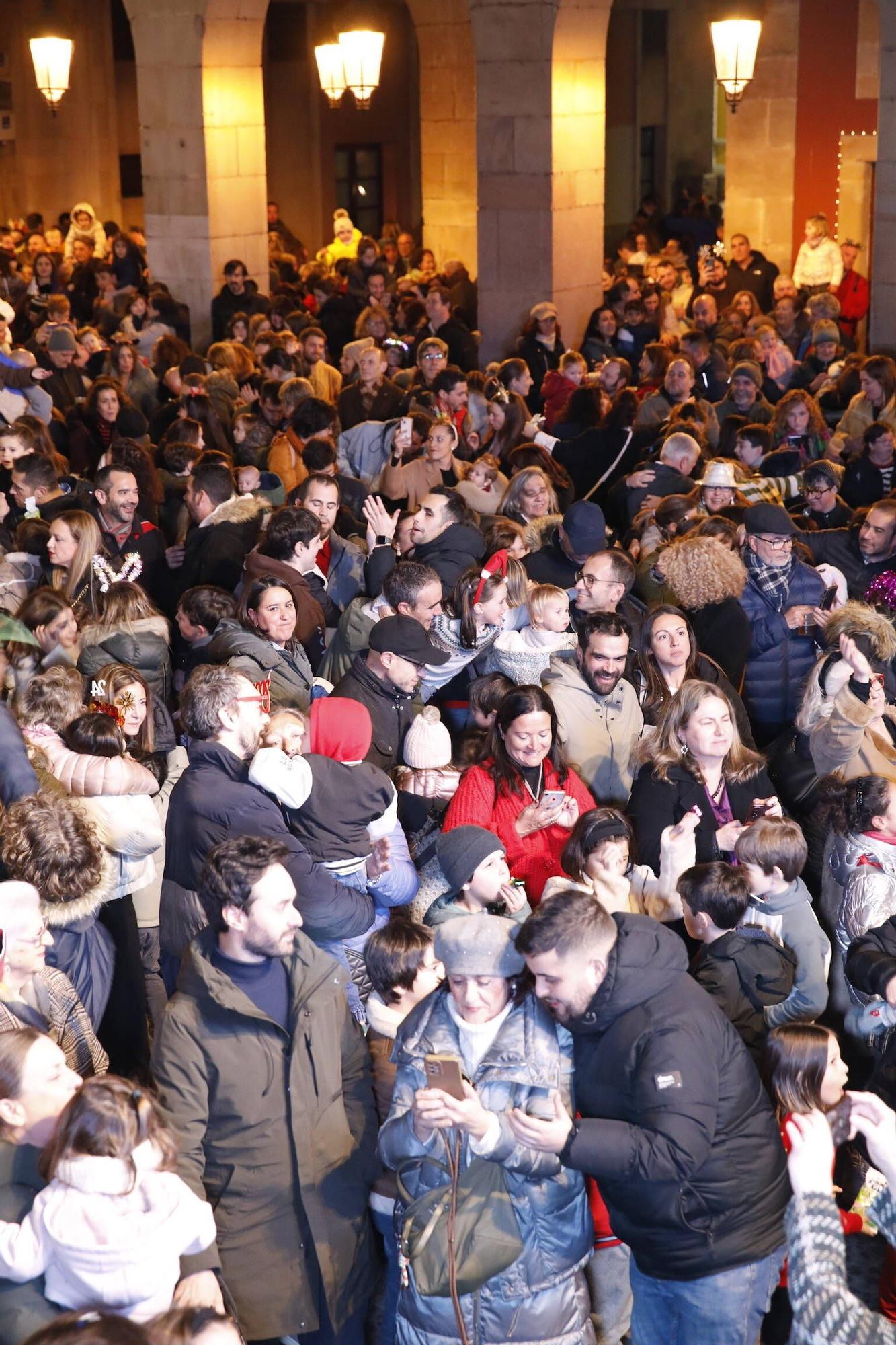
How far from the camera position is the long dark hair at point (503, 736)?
5.12 metres

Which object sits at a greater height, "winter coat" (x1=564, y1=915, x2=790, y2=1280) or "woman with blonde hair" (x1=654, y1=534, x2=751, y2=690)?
"woman with blonde hair" (x1=654, y1=534, x2=751, y2=690)

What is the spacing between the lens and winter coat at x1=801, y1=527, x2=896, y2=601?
24.0 ft

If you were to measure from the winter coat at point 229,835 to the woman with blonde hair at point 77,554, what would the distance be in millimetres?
2137

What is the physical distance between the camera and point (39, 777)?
4.95 m

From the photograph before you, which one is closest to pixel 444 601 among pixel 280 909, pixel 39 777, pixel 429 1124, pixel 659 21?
pixel 39 777

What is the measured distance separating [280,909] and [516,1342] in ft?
3.73

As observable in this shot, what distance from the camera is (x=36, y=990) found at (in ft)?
13.5

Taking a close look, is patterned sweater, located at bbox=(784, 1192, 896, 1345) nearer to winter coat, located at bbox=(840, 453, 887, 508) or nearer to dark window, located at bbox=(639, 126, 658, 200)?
winter coat, located at bbox=(840, 453, 887, 508)

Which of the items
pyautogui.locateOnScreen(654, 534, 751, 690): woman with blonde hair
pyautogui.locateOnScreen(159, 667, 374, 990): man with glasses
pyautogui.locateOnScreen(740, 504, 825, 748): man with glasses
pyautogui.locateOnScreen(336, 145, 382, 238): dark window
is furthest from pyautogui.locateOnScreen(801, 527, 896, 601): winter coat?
pyautogui.locateOnScreen(336, 145, 382, 238): dark window

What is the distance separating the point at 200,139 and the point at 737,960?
11884 mm

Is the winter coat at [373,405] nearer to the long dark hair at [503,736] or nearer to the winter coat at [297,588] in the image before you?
the winter coat at [297,588]

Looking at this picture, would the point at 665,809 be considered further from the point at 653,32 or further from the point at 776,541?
the point at 653,32

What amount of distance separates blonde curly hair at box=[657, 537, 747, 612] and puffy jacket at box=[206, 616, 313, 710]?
1580mm

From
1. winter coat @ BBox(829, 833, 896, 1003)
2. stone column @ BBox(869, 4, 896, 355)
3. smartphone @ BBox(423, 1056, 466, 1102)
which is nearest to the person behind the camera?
smartphone @ BBox(423, 1056, 466, 1102)
